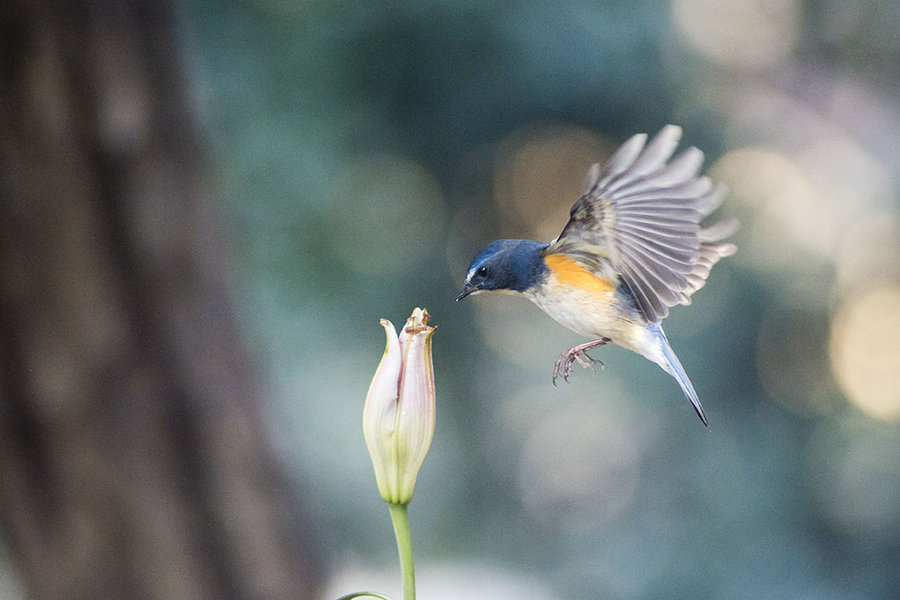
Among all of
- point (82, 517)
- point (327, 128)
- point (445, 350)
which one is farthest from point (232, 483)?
point (445, 350)

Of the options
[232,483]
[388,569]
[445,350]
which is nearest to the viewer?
[232,483]

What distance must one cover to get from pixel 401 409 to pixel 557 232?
202 cm

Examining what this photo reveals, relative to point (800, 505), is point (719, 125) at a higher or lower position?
higher

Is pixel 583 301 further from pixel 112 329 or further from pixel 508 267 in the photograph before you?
pixel 112 329

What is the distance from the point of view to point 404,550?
61cm

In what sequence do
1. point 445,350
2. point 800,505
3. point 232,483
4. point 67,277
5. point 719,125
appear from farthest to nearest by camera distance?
point 445,350 < point 800,505 < point 719,125 < point 232,483 < point 67,277

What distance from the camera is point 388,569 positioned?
3.96 m

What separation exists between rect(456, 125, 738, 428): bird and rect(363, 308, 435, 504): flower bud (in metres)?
0.07

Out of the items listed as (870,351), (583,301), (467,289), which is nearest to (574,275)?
(583,301)

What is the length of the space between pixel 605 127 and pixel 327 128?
874mm

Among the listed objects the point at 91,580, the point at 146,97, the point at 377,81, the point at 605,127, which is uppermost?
the point at 377,81

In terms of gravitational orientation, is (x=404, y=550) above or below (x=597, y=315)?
below

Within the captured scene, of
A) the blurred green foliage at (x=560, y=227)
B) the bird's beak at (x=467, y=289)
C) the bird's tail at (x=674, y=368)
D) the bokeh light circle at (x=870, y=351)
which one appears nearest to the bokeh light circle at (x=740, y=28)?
the blurred green foliage at (x=560, y=227)

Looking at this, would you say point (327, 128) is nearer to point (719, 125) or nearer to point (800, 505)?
point (719, 125)
